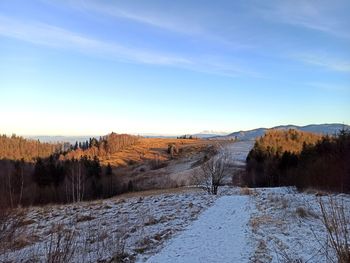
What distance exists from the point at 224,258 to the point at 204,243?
7.00 feet

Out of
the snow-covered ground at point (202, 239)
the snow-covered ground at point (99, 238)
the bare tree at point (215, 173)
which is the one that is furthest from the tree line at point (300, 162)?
the bare tree at point (215, 173)

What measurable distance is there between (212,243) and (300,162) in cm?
5223

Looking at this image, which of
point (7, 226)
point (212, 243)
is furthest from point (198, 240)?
point (7, 226)

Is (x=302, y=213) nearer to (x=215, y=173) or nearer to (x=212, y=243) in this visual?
(x=212, y=243)

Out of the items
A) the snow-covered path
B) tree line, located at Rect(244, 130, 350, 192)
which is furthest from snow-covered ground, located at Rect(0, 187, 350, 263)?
tree line, located at Rect(244, 130, 350, 192)

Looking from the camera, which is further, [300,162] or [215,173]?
[300,162]

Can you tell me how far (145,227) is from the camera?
1644cm

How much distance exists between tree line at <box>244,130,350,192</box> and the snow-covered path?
5254mm

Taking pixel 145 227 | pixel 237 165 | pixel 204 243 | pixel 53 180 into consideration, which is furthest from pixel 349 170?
pixel 237 165

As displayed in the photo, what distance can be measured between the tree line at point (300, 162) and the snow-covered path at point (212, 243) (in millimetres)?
5254

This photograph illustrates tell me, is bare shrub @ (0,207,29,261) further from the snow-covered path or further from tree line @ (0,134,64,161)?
tree line @ (0,134,64,161)

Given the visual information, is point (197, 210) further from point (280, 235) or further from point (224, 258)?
point (224, 258)

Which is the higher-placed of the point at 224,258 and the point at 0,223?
the point at 0,223

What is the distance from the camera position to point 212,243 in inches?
461
